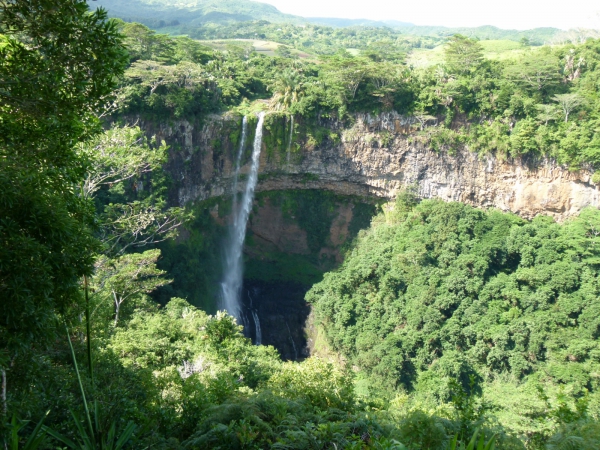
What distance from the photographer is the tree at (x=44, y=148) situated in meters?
3.61

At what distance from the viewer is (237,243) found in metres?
24.0

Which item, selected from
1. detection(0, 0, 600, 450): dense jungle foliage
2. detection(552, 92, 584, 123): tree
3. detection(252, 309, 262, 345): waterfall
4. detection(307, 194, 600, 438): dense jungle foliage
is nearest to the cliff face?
detection(0, 0, 600, 450): dense jungle foliage

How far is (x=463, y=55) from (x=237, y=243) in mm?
14294

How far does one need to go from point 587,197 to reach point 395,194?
26.8ft

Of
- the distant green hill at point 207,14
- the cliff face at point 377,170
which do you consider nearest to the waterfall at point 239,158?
the cliff face at point 377,170

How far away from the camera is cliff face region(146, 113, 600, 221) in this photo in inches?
814

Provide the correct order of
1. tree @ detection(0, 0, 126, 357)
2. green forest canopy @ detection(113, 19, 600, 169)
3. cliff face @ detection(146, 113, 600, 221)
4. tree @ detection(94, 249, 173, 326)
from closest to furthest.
Result: tree @ detection(0, 0, 126, 357) → tree @ detection(94, 249, 173, 326) → green forest canopy @ detection(113, 19, 600, 169) → cliff face @ detection(146, 113, 600, 221)

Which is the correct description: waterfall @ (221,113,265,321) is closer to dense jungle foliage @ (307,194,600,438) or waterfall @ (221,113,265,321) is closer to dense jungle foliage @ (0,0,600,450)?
dense jungle foliage @ (0,0,600,450)

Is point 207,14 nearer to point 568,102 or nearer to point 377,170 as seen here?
point 377,170

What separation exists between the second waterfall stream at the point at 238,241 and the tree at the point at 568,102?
41.7 ft

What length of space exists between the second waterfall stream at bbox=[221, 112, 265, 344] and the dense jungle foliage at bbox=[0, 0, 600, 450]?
1.53m

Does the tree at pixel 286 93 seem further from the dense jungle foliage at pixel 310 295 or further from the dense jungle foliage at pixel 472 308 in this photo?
the dense jungle foliage at pixel 472 308

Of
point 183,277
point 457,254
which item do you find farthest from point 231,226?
point 457,254

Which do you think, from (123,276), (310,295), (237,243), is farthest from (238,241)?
(123,276)
